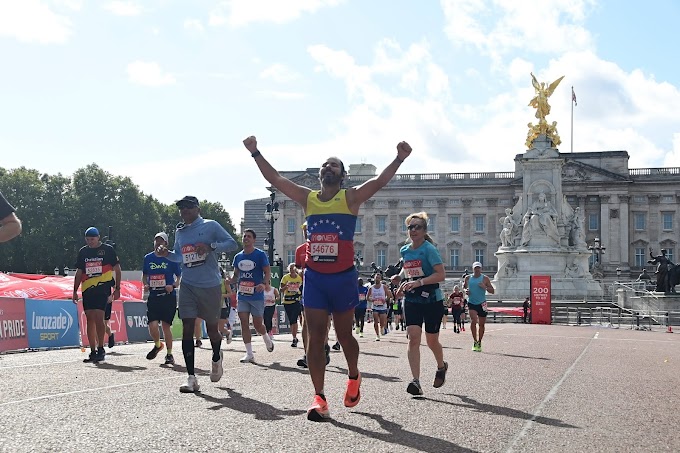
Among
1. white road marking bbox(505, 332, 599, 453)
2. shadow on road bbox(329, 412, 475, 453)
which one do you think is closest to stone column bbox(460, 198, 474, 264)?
white road marking bbox(505, 332, 599, 453)

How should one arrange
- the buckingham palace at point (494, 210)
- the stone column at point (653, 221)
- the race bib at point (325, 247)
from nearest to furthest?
the race bib at point (325, 247) < the buckingham palace at point (494, 210) < the stone column at point (653, 221)

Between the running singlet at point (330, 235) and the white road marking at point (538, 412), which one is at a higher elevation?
the running singlet at point (330, 235)

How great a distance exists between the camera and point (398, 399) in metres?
9.09

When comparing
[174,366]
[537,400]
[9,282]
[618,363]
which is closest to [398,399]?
[537,400]

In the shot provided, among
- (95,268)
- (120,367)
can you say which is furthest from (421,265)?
(95,268)

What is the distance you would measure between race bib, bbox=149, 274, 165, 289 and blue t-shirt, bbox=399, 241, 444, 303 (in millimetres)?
5417

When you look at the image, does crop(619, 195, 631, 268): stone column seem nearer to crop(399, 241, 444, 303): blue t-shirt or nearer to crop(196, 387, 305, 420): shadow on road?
crop(399, 241, 444, 303): blue t-shirt

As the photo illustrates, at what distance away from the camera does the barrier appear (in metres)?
18.8

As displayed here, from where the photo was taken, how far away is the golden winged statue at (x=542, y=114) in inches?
2477

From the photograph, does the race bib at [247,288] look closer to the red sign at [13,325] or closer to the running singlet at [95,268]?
the running singlet at [95,268]

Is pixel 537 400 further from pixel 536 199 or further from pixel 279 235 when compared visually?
pixel 279 235

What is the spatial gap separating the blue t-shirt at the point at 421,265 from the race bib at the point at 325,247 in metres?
2.42

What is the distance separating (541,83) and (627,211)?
158 feet

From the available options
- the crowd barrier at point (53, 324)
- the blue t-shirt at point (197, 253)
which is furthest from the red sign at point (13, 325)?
the blue t-shirt at point (197, 253)
